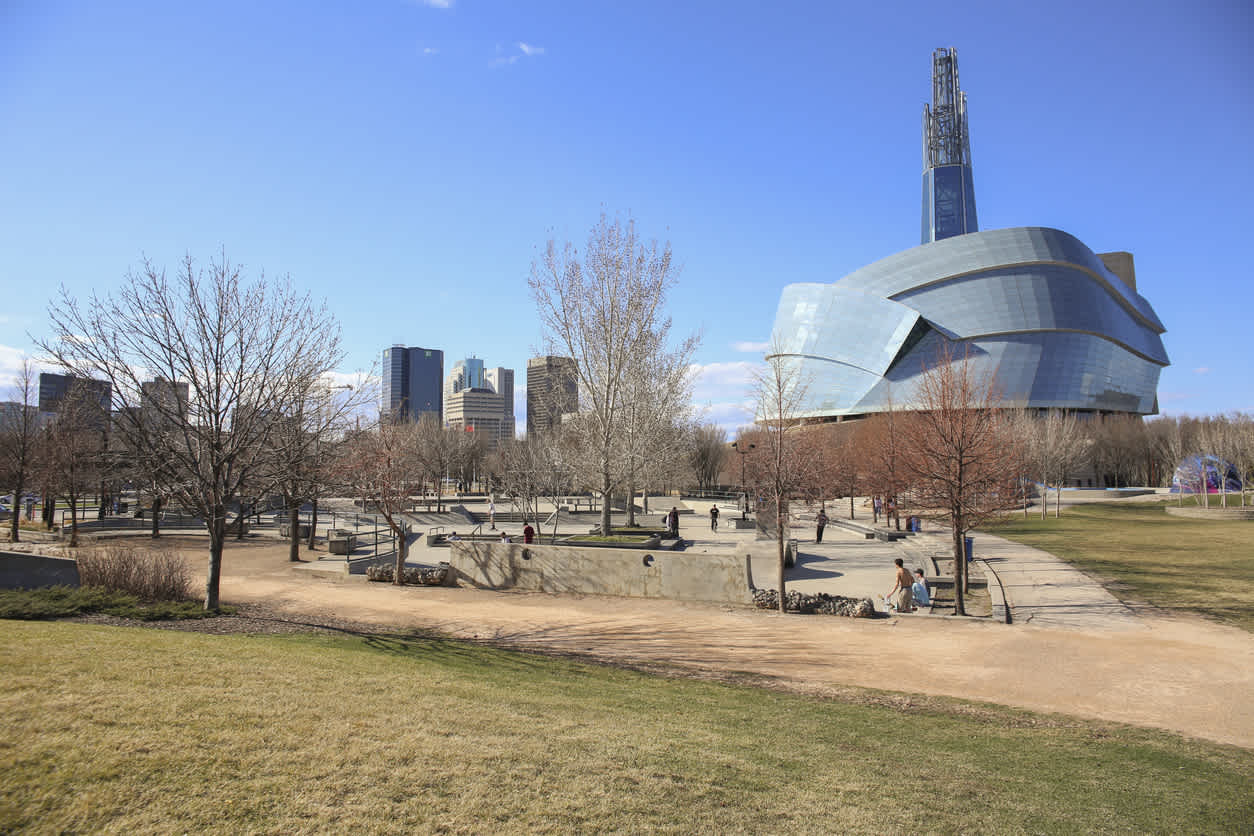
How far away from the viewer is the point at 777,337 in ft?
304

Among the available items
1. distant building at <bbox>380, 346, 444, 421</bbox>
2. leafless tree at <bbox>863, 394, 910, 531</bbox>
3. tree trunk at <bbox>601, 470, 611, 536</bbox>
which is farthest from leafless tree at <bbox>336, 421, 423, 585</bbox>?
distant building at <bbox>380, 346, 444, 421</bbox>

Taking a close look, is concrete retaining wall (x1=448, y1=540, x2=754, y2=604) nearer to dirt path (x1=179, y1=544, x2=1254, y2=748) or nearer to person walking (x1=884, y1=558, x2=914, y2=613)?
dirt path (x1=179, y1=544, x2=1254, y2=748)

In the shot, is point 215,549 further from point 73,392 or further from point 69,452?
point 73,392

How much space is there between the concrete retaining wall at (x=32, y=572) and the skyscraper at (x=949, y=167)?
181 metres

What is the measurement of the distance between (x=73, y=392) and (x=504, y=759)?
3220cm

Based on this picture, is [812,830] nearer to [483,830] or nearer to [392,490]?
[483,830]

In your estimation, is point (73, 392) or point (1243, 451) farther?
point (1243, 451)

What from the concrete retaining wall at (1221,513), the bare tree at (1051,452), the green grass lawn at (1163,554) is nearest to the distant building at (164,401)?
the green grass lawn at (1163,554)

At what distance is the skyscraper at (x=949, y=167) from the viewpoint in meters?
164

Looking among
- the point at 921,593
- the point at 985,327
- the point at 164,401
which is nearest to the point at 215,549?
the point at 164,401

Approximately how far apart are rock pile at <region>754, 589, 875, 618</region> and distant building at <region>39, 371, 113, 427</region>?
44.3 feet

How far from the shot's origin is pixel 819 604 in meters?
14.7

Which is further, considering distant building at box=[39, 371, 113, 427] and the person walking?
the person walking

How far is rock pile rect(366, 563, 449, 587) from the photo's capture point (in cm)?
1803
